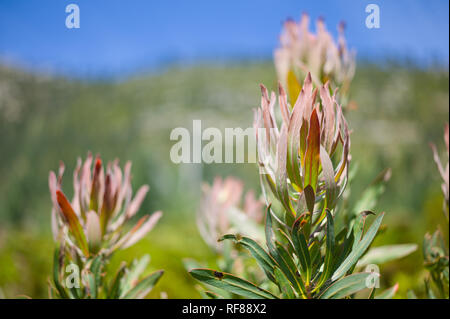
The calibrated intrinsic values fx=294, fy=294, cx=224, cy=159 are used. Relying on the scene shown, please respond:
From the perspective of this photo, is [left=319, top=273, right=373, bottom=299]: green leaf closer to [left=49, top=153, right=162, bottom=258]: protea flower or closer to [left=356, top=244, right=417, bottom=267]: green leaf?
[left=356, top=244, right=417, bottom=267]: green leaf

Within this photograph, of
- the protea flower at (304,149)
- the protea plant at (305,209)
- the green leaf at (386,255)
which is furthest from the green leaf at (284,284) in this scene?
the green leaf at (386,255)

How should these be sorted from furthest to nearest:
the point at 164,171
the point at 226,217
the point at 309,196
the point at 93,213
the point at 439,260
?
the point at 164,171
the point at 226,217
the point at 439,260
the point at 93,213
the point at 309,196

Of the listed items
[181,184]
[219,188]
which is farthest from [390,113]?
[219,188]

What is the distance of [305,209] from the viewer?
638mm

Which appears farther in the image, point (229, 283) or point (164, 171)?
point (164, 171)

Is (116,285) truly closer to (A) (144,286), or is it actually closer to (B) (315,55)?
(A) (144,286)

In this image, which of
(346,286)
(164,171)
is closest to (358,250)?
(346,286)

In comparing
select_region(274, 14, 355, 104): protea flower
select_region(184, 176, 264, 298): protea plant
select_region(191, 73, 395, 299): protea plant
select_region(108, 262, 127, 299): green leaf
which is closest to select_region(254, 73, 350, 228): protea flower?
select_region(191, 73, 395, 299): protea plant

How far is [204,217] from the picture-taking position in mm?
1390

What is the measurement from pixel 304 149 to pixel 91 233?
59 cm

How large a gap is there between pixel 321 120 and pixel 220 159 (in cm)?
41

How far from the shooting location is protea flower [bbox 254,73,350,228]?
60 centimetres

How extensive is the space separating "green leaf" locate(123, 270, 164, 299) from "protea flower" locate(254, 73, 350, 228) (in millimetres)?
415
